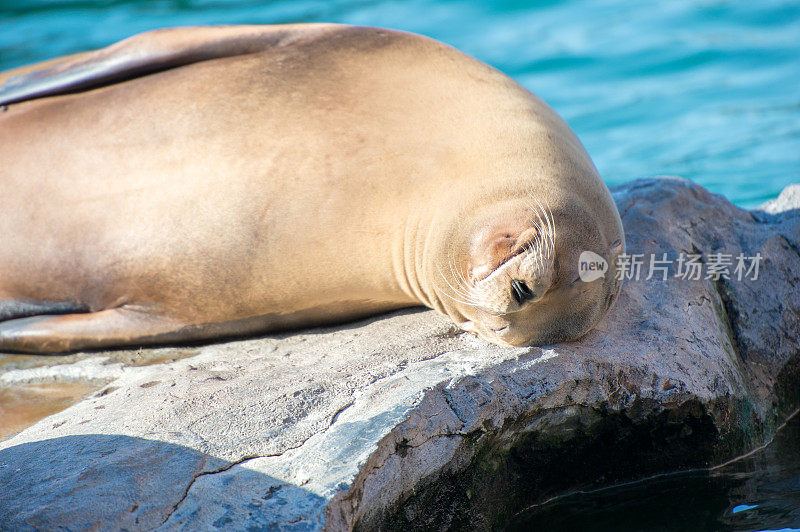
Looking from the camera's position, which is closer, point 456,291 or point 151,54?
point 456,291

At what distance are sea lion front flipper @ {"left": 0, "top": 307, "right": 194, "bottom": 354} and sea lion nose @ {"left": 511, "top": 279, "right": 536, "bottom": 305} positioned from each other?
1548mm

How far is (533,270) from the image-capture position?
2879mm

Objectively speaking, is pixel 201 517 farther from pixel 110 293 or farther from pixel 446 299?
pixel 110 293

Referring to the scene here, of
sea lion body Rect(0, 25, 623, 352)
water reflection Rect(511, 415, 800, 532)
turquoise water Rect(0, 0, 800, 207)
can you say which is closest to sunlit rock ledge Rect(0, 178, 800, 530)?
water reflection Rect(511, 415, 800, 532)

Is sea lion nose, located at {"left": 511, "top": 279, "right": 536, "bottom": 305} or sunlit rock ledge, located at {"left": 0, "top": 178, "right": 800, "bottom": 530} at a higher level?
sea lion nose, located at {"left": 511, "top": 279, "right": 536, "bottom": 305}

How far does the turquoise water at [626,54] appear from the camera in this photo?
8680 millimetres

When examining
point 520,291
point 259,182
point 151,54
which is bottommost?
point 520,291

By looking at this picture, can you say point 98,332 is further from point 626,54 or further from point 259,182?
point 626,54

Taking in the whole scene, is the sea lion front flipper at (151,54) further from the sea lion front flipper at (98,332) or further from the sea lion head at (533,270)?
the sea lion head at (533,270)

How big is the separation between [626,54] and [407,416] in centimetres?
863

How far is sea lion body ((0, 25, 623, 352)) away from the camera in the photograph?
3465 millimetres

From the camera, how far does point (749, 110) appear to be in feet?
29.7

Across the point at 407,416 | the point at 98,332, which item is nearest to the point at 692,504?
the point at 407,416

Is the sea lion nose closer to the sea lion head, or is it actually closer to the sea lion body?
the sea lion head
